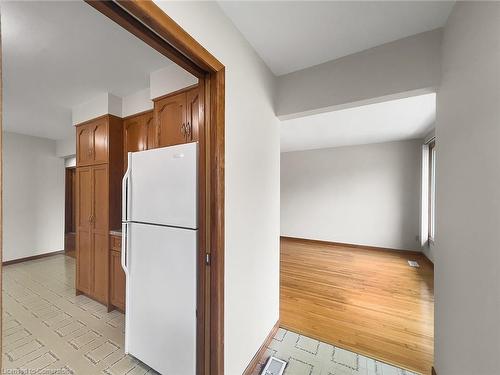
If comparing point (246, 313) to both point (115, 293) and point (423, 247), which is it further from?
point (423, 247)

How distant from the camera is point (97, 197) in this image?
270 cm

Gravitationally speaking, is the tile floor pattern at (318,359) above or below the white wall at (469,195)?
below

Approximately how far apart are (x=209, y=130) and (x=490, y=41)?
54.2 inches

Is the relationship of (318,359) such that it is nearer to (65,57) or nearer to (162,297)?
(162,297)

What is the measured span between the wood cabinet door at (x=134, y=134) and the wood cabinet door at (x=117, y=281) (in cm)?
112

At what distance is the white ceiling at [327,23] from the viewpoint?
1322 mm

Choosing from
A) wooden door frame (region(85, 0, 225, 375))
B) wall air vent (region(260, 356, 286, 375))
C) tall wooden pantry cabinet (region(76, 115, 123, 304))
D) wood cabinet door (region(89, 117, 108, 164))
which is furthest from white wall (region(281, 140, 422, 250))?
wooden door frame (region(85, 0, 225, 375))

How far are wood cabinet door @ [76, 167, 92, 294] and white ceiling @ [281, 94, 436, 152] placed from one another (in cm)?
294

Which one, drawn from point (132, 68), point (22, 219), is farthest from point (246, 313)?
point (22, 219)

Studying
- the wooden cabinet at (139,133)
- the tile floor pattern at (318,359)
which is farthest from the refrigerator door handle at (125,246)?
the tile floor pattern at (318,359)

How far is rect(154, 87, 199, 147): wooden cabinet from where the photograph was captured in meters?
1.77

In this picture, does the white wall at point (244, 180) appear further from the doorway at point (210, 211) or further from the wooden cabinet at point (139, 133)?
the wooden cabinet at point (139, 133)

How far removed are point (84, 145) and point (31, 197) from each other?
8.55ft

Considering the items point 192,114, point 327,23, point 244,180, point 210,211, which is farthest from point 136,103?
point 327,23
